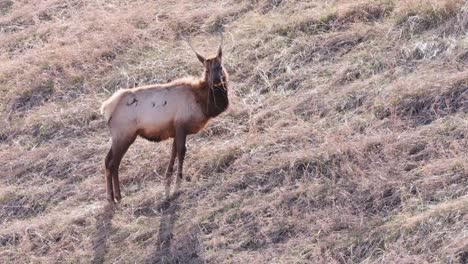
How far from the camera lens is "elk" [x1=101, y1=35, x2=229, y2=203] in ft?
32.8

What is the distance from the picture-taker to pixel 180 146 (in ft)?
32.4

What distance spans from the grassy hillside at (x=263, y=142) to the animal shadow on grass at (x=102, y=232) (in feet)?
0.07

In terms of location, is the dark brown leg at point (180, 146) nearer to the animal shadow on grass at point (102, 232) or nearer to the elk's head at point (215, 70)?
the elk's head at point (215, 70)

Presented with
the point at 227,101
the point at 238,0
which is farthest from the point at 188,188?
the point at 238,0

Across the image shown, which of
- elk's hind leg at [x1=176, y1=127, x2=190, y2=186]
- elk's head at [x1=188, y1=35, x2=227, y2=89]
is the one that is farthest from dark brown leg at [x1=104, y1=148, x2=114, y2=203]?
elk's head at [x1=188, y1=35, x2=227, y2=89]

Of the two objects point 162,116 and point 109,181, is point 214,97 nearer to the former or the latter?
point 162,116

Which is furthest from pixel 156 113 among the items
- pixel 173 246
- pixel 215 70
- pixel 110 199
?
pixel 173 246

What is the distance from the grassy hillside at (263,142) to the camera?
8.48 metres

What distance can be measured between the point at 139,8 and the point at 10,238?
19.1 feet

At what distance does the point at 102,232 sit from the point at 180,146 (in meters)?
1.25

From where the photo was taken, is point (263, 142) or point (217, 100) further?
point (263, 142)

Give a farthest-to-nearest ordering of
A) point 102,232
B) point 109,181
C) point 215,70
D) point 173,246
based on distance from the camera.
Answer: point 109,181 → point 215,70 → point 102,232 → point 173,246

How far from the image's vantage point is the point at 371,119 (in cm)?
998

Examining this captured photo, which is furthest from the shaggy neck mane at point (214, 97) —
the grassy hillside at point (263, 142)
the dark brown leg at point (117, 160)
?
the dark brown leg at point (117, 160)
